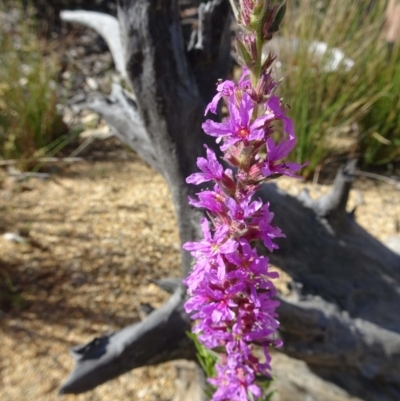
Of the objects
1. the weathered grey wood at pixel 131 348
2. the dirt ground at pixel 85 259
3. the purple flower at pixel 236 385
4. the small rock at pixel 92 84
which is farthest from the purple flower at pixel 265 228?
the small rock at pixel 92 84

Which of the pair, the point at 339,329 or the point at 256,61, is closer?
the point at 256,61

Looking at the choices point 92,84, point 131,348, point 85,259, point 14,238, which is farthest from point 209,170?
point 92,84

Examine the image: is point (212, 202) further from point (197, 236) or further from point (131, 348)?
point (131, 348)

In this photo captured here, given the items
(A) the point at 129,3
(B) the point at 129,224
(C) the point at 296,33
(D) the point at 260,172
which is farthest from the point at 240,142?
(C) the point at 296,33

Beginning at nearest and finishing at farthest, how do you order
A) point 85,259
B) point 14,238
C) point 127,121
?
point 127,121 < point 85,259 < point 14,238

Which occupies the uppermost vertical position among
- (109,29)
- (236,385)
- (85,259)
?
(109,29)

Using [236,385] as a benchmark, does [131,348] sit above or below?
below

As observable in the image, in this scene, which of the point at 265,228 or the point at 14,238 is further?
the point at 14,238

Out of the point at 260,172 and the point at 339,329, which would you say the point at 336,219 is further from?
the point at 260,172
